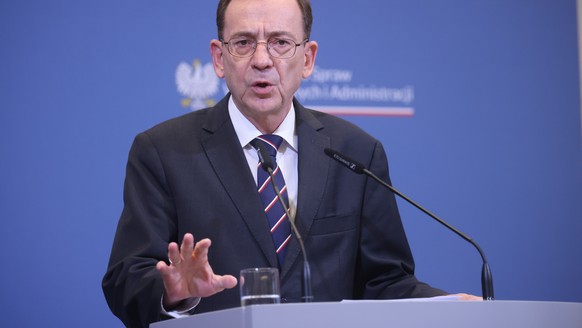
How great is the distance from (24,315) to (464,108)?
2349 mm

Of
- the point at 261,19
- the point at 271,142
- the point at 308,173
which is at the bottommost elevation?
the point at 308,173

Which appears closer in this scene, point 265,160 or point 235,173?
point 265,160

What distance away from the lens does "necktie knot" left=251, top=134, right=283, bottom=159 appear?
2908 millimetres

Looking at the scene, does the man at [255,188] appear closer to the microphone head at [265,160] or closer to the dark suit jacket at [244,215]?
the dark suit jacket at [244,215]

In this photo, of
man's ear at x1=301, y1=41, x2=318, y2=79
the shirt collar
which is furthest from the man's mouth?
man's ear at x1=301, y1=41, x2=318, y2=79

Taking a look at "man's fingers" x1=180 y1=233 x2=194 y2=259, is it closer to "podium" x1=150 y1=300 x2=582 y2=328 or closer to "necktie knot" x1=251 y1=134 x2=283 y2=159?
"podium" x1=150 y1=300 x2=582 y2=328

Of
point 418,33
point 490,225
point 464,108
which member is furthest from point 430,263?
point 418,33

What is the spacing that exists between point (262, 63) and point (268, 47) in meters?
0.08

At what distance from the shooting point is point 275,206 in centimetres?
282

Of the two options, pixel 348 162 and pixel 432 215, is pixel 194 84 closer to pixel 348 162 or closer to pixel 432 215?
pixel 348 162

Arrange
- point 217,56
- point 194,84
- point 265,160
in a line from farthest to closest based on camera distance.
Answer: point 194,84
point 217,56
point 265,160

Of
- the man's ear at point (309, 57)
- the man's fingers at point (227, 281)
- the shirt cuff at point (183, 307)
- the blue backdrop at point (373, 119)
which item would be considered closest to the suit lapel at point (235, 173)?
the man's ear at point (309, 57)

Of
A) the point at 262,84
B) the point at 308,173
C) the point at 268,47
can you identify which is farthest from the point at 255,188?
the point at 268,47

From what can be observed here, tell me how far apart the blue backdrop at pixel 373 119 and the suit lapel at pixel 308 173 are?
2.78 ft
